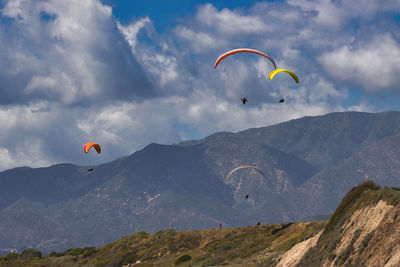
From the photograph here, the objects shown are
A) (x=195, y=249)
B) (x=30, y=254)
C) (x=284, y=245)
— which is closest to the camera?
(x=284, y=245)

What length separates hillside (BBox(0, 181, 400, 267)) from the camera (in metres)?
39.7

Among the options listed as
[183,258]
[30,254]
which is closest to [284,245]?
[183,258]

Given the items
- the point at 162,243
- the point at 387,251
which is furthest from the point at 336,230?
the point at 162,243

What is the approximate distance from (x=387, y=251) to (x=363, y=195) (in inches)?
523

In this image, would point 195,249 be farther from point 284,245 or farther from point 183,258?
point 284,245

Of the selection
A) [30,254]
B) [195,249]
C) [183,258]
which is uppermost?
[30,254]

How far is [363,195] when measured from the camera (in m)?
48.8

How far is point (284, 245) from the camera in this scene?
2709 inches

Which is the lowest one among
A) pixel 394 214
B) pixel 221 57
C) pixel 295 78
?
pixel 394 214

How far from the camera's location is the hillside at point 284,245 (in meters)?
39.7

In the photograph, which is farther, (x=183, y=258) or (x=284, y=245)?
(x=183, y=258)

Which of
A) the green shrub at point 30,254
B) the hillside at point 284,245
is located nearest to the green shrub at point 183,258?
the hillside at point 284,245

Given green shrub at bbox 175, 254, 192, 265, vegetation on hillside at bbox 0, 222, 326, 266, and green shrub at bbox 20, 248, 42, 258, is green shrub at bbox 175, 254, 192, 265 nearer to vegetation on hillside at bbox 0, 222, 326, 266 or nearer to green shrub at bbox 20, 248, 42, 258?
vegetation on hillside at bbox 0, 222, 326, 266

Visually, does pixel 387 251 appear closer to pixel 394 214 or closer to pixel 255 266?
pixel 394 214
